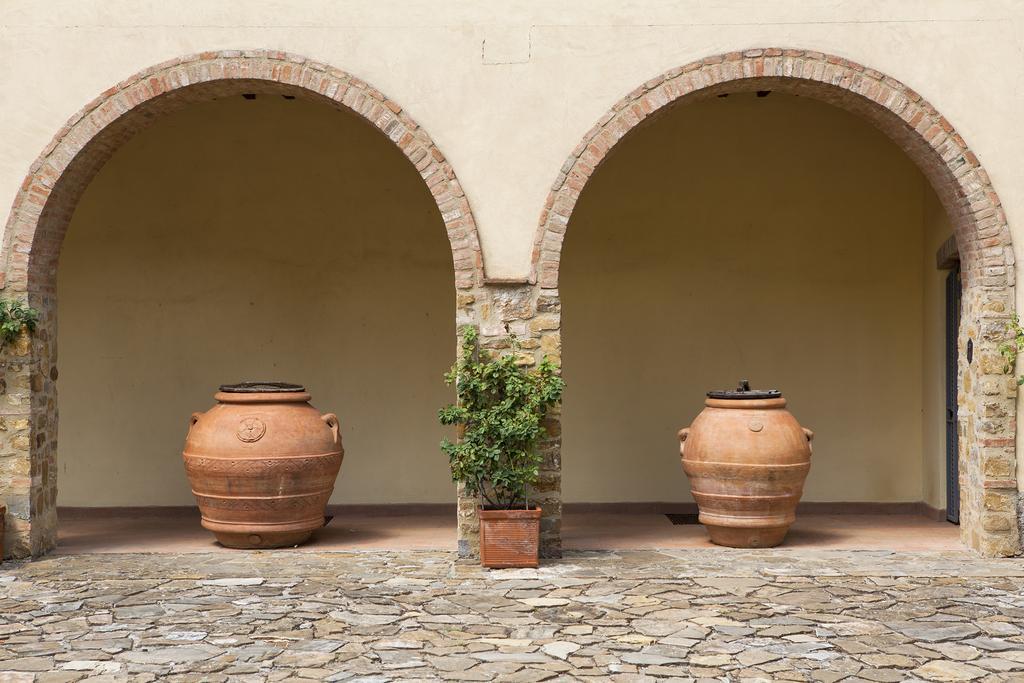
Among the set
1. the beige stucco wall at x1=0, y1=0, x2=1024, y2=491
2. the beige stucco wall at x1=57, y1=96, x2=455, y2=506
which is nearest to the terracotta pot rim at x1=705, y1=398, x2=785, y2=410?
the beige stucco wall at x1=0, y1=0, x2=1024, y2=491

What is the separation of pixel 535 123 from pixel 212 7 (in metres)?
2.21

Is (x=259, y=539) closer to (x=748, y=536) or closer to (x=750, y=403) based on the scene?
(x=748, y=536)

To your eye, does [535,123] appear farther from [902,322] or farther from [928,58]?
[902,322]

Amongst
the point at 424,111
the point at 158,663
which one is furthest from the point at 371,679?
the point at 424,111

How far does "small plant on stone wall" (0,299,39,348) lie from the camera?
7281 mm

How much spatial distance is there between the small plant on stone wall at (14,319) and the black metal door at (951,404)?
638 cm

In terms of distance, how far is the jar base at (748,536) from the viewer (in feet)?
25.5

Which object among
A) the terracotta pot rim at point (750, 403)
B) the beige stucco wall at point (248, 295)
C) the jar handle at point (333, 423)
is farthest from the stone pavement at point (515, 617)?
the beige stucco wall at point (248, 295)

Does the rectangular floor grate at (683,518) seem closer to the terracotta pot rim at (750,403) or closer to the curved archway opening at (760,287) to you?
the curved archway opening at (760,287)

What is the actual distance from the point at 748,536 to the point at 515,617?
236 cm

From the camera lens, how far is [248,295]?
9383 millimetres

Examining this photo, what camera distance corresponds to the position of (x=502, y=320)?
7426mm

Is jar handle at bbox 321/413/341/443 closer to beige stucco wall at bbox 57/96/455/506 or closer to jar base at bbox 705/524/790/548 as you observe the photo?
beige stucco wall at bbox 57/96/455/506

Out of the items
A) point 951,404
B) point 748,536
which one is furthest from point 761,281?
point 748,536
